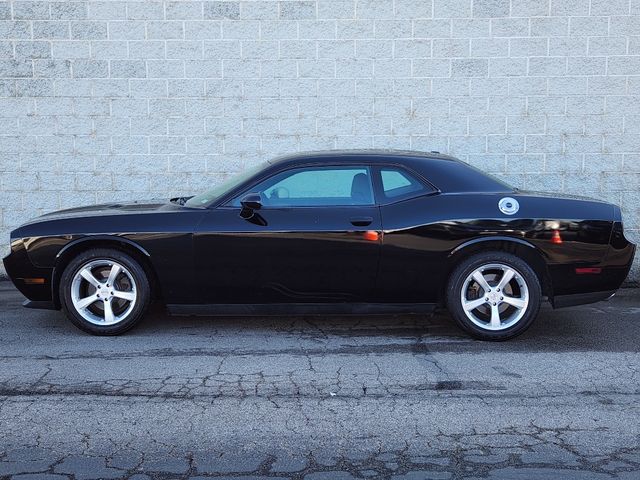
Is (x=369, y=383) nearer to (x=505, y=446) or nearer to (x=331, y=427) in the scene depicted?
(x=331, y=427)

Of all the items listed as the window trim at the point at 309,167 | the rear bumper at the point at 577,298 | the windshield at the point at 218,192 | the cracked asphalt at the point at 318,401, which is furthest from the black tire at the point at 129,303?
the rear bumper at the point at 577,298

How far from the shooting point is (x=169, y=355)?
603 cm

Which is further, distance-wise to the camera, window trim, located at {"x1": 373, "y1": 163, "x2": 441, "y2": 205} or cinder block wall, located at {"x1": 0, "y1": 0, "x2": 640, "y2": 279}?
cinder block wall, located at {"x1": 0, "y1": 0, "x2": 640, "y2": 279}

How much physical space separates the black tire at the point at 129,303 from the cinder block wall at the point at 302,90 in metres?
2.89

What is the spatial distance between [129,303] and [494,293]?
9.46 feet

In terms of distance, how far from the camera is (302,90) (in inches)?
363

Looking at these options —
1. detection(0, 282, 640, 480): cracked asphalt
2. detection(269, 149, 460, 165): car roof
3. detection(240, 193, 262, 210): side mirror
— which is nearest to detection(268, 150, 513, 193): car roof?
detection(269, 149, 460, 165): car roof

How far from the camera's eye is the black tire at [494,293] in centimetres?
638

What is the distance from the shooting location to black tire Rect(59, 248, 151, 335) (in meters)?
6.46

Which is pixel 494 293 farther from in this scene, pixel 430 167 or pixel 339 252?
pixel 339 252

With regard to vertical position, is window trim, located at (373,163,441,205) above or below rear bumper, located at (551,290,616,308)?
above

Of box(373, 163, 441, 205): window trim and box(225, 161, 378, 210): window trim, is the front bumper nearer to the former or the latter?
box(225, 161, 378, 210): window trim

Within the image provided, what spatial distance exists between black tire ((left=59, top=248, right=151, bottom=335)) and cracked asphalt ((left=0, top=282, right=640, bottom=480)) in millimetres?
109

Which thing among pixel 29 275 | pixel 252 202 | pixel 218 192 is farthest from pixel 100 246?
pixel 252 202
